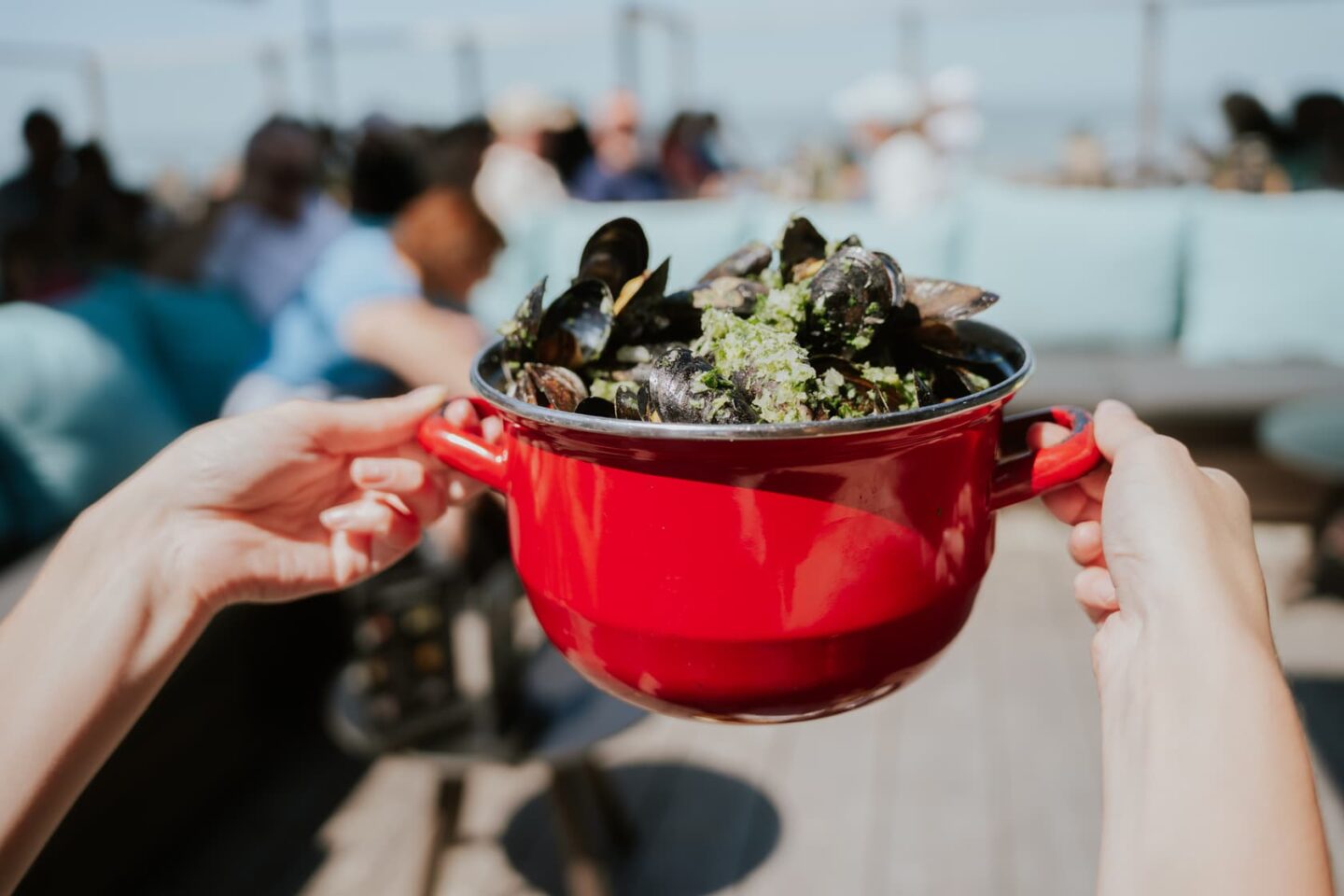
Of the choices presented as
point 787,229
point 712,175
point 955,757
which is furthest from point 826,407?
point 712,175

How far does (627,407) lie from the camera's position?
754mm

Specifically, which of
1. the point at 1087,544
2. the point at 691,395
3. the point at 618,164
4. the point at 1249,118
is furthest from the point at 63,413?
the point at 1249,118

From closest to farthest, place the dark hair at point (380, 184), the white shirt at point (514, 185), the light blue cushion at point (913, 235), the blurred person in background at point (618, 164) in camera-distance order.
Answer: the dark hair at point (380, 184)
the light blue cushion at point (913, 235)
the white shirt at point (514, 185)
the blurred person in background at point (618, 164)

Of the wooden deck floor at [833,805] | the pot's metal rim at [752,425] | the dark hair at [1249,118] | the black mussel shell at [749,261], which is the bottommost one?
the wooden deck floor at [833,805]

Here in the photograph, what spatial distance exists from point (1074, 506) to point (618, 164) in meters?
5.61

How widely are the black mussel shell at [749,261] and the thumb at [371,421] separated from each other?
350mm

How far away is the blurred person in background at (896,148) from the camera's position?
17.9 feet

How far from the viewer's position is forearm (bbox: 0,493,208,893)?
863 mm

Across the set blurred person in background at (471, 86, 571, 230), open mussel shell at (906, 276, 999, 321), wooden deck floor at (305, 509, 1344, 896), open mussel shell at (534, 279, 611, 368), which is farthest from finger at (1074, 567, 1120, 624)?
blurred person in background at (471, 86, 571, 230)

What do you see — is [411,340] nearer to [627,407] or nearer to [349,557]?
[349,557]

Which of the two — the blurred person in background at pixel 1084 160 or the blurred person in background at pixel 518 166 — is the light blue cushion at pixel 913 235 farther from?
the blurred person in background at pixel 1084 160

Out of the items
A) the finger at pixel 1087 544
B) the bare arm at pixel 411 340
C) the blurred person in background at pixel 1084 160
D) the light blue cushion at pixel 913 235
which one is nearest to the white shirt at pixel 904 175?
the light blue cushion at pixel 913 235

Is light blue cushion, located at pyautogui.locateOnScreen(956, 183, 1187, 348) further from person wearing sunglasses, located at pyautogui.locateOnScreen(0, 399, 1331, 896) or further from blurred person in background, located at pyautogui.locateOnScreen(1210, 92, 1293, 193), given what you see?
person wearing sunglasses, located at pyautogui.locateOnScreen(0, 399, 1331, 896)

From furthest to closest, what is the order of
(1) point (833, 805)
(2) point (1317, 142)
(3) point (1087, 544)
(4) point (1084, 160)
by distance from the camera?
(4) point (1084, 160) → (2) point (1317, 142) → (1) point (833, 805) → (3) point (1087, 544)
